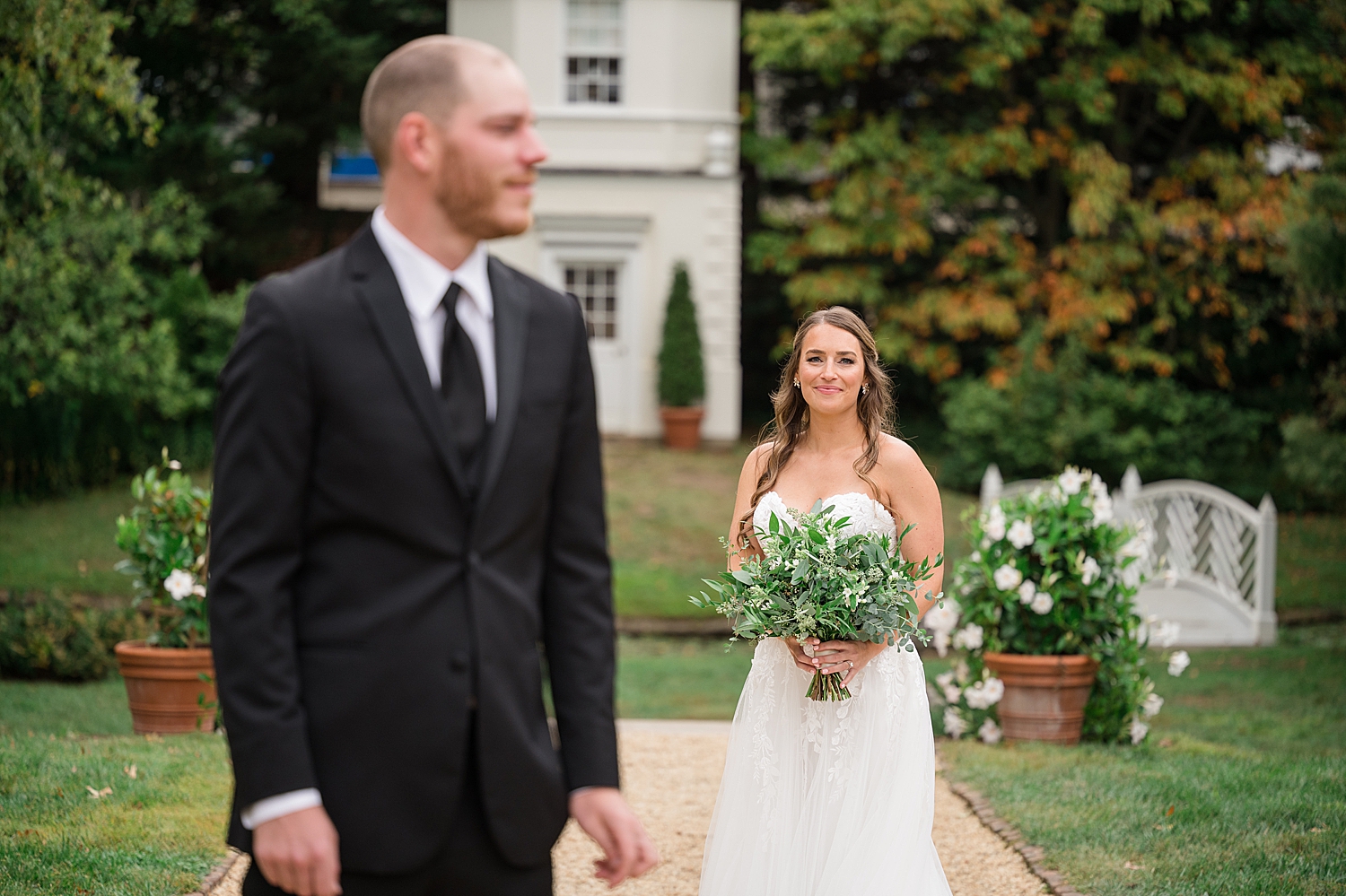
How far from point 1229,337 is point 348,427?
2161cm

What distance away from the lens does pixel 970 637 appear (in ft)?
25.1

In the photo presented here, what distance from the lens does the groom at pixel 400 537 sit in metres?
2.15

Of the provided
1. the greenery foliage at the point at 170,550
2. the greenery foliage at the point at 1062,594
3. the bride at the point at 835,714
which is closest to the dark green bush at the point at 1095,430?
the greenery foliage at the point at 1062,594

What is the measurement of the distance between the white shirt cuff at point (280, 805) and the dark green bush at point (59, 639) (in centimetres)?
844

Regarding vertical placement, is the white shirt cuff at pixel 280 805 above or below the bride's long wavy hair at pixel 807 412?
below

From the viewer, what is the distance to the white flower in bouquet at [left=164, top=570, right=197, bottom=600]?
23.3ft

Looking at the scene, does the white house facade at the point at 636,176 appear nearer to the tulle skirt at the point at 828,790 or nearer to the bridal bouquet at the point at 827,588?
the tulle skirt at the point at 828,790

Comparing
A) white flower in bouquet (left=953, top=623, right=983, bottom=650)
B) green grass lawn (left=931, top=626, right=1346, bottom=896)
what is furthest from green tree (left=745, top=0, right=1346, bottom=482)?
white flower in bouquet (left=953, top=623, right=983, bottom=650)

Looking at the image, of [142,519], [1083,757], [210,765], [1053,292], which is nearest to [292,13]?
[1053,292]

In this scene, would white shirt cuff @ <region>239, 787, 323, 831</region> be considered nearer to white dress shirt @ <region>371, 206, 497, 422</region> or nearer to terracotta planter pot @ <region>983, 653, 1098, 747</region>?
white dress shirt @ <region>371, 206, 497, 422</region>

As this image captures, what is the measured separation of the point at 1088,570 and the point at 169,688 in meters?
5.29

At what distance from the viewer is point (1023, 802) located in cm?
631

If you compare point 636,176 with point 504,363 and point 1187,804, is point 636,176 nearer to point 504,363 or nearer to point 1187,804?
point 1187,804

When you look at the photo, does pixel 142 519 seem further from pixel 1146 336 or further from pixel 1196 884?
pixel 1146 336
